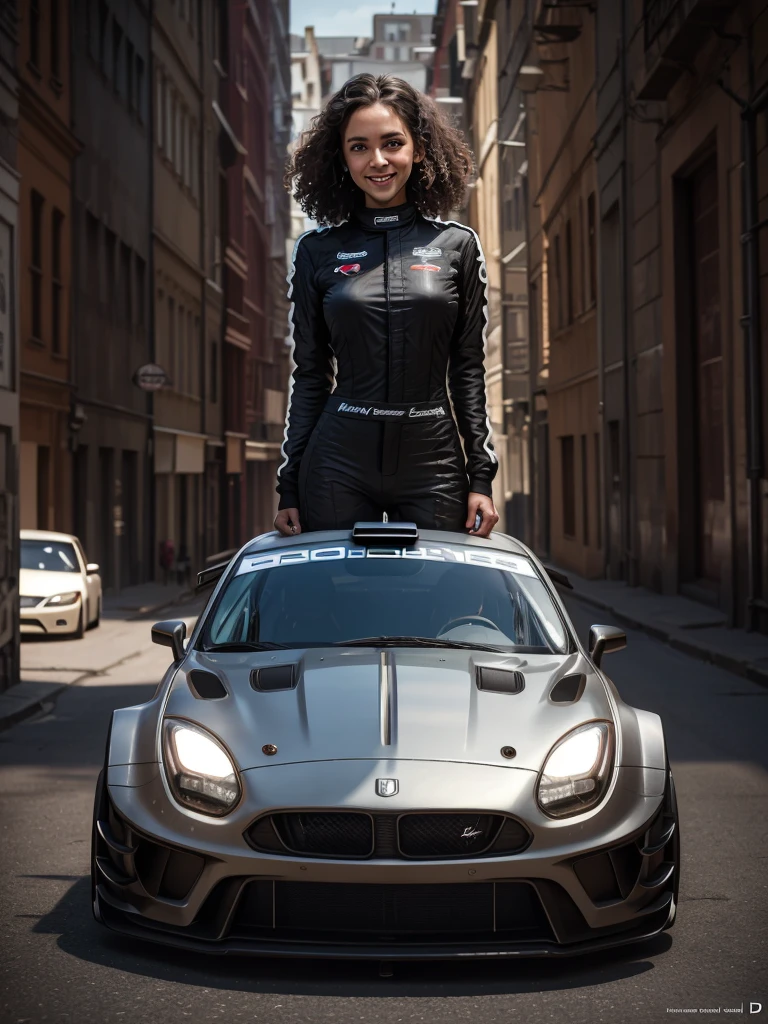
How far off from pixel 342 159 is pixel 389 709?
2.87 metres

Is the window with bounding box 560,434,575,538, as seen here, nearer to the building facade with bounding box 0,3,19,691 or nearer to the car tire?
the car tire

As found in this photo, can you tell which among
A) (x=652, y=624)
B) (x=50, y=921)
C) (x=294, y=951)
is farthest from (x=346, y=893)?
(x=652, y=624)

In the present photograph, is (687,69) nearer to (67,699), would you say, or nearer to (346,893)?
(67,699)

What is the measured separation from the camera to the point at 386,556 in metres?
5.79

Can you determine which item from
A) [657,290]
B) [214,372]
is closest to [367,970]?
[657,290]

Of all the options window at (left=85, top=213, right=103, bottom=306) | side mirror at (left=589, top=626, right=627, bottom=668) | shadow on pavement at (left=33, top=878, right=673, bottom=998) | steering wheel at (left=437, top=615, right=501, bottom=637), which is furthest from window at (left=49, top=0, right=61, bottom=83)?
shadow on pavement at (left=33, top=878, right=673, bottom=998)

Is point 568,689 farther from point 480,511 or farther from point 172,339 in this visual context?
point 172,339

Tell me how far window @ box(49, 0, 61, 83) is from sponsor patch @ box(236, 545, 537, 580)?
22.9 meters

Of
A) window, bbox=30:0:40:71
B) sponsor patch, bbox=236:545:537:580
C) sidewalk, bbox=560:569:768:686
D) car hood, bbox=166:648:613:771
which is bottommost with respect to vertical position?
sidewalk, bbox=560:569:768:686

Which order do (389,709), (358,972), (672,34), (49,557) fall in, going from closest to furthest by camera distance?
(358,972), (389,709), (672,34), (49,557)

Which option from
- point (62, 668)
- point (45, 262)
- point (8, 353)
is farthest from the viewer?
point (45, 262)

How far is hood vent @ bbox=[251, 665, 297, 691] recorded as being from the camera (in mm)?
4957

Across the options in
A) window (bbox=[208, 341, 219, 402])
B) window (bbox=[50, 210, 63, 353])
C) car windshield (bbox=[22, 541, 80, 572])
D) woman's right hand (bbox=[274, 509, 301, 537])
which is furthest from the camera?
window (bbox=[208, 341, 219, 402])

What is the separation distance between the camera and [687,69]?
20703 mm
